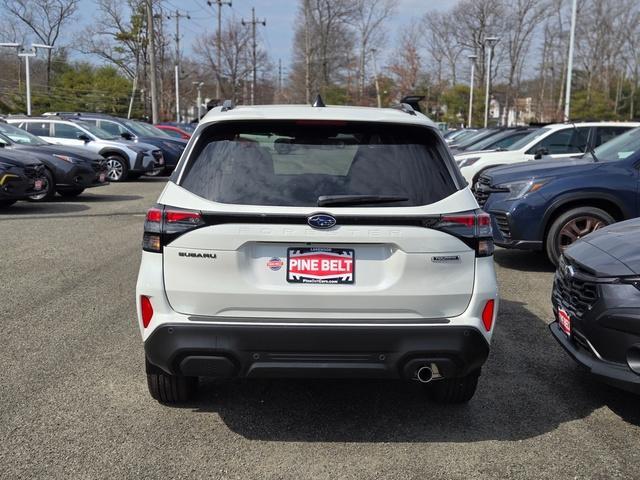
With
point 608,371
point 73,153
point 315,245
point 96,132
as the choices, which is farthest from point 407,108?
point 96,132

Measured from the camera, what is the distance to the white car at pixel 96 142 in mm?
18516

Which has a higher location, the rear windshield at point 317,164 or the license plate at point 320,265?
the rear windshield at point 317,164

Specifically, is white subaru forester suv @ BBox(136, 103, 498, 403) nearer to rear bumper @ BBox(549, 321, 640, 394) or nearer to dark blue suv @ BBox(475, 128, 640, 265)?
rear bumper @ BBox(549, 321, 640, 394)

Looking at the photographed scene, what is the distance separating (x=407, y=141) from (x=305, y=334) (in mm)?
1144

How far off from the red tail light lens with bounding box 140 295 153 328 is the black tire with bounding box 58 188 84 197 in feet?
37.7

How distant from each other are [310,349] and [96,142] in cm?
1669

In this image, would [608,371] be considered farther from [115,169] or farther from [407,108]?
[115,169]

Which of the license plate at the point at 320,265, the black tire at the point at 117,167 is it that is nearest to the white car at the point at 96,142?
the black tire at the point at 117,167

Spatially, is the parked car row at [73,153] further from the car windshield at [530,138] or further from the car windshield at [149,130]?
the car windshield at [530,138]

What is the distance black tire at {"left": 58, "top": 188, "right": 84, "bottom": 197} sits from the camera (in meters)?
14.1

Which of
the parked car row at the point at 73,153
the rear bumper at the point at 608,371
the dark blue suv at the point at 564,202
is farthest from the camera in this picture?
the parked car row at the point at 73,153

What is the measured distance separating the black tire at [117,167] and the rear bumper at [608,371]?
16.4 metres

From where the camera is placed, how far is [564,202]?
745cm

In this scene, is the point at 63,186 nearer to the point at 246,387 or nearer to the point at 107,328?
the point at 107,328
